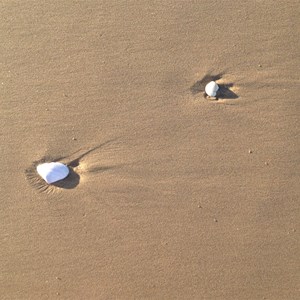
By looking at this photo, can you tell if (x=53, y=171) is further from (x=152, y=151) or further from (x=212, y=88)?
(x=212, y=88)

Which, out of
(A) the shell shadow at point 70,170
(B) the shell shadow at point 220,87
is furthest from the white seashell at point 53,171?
(B) the shell shadow at point 220,87

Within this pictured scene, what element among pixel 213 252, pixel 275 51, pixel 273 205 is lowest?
pixel 213 252

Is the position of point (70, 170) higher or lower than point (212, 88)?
lower

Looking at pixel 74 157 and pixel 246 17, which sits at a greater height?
pixel 246 17

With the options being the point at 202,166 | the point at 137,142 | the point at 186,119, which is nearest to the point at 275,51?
the point at 186,119

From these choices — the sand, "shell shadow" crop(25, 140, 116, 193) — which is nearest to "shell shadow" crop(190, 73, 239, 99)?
the sand

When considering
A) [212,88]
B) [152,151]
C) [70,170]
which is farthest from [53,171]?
[212,88]

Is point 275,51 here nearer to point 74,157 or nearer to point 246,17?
point 246,17

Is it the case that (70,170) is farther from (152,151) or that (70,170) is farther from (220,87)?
(220,87)
